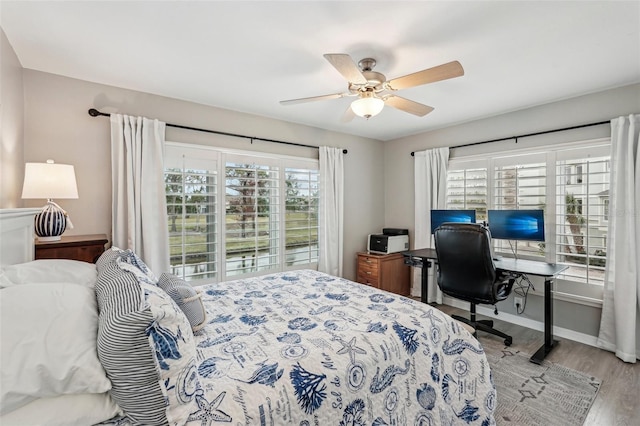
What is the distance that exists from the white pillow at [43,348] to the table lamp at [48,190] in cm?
141

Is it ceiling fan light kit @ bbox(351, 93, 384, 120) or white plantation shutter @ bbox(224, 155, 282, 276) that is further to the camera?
white plantation shutter @ bbox(224, 155, 282, 276)

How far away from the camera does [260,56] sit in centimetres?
221

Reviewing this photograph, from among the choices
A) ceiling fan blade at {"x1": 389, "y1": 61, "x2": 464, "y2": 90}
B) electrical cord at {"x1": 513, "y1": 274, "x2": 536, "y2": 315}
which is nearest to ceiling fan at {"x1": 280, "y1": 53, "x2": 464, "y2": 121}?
ceiling fan blade at {"x1": 389, "y1": 61, "x2": 464, "y2": 90}

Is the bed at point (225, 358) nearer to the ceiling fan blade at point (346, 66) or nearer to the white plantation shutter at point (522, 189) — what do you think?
the ceiling fan blade at point (346, 66)

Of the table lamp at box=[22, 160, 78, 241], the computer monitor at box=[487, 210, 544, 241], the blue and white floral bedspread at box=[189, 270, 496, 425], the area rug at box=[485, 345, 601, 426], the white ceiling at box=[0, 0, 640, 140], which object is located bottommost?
the area rug at box=[485, 345, 601, 426]

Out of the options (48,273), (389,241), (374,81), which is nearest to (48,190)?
(48,273)

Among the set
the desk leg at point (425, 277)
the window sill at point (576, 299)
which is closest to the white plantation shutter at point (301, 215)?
the desk leg at point (425, 277)

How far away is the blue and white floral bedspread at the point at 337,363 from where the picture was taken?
3.77 feet

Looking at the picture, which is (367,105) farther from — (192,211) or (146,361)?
(192,211)

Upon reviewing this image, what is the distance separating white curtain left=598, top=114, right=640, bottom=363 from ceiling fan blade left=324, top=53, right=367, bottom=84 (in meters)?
2.53

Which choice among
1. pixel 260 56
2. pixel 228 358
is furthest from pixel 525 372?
pixel 260 56

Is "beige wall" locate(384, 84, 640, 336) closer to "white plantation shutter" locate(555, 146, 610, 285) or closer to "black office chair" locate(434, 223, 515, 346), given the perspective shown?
"white plantation shutter" locate(555, 146, 610, 285)

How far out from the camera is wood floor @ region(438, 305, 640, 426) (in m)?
1.96

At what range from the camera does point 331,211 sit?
4.15 m
